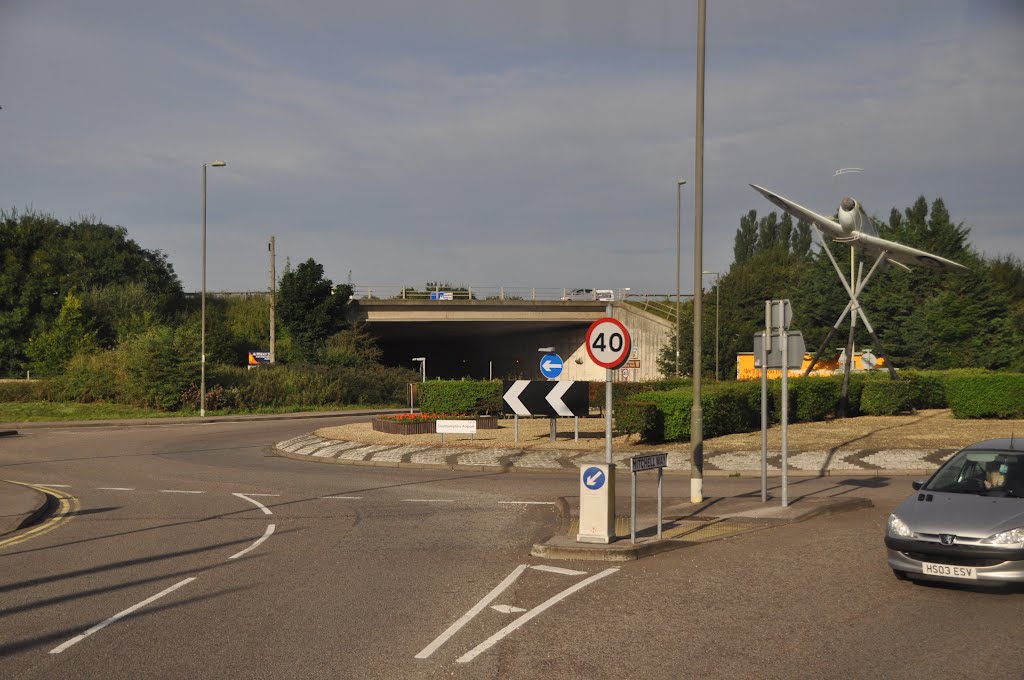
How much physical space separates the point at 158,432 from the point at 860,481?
81.1 feet

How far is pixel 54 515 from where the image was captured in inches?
574

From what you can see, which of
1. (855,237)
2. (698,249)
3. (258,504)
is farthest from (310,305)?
(698,249)

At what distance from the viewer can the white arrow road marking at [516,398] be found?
24031mm

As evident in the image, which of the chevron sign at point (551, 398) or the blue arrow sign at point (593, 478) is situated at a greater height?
the chevron sign at point (551, 398)

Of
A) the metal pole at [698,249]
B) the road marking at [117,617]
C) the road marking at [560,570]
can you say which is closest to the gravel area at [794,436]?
the metal pole at [698,249]

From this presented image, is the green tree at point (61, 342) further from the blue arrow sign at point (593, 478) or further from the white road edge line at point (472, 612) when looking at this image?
the white road edge line at point (472, 612)

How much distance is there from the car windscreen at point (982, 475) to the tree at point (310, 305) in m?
51.9

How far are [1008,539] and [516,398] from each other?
16.3 meters

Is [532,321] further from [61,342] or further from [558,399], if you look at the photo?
[558,399]

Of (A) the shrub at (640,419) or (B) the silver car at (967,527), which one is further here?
(A) the shrub at (640,419)

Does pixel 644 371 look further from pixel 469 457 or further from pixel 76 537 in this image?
pixel 76 537

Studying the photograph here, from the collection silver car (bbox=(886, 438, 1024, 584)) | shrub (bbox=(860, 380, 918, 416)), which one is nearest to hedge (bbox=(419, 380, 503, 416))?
shrub (bbox=(860, 380, 918, 416))

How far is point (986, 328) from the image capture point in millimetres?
57406

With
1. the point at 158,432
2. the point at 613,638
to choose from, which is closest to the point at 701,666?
the point at 613,638
